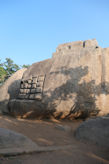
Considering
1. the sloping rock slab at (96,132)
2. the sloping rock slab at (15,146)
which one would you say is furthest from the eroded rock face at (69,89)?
the sloping rock slab at (15,146)

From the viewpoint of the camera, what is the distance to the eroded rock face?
18.6ft

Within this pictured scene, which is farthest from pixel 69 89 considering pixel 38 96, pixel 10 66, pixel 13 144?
pixel 10 66

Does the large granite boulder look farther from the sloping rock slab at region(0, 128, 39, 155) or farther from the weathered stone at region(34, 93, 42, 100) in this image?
the sloping rock slab at region(0, 128, 39, 155)

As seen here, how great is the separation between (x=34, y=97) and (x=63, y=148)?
3.56 m

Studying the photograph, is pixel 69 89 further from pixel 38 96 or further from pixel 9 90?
pixel 9 90

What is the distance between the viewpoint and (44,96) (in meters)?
6.12

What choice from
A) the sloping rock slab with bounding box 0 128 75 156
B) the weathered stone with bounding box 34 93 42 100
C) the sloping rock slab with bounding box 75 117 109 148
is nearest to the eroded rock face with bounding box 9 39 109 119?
the weathered stone with bounding box 34 93 42 100

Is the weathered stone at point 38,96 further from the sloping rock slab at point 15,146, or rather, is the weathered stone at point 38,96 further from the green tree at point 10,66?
the green tree at point 10,66

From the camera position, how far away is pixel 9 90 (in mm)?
8031

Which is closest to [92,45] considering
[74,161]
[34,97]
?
[34,97]

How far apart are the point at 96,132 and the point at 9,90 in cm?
594

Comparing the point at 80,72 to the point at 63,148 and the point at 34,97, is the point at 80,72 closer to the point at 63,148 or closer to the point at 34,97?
the point at 34,97

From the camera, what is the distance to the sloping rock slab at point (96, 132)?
338cm

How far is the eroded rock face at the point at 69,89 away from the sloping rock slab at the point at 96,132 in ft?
5.70
